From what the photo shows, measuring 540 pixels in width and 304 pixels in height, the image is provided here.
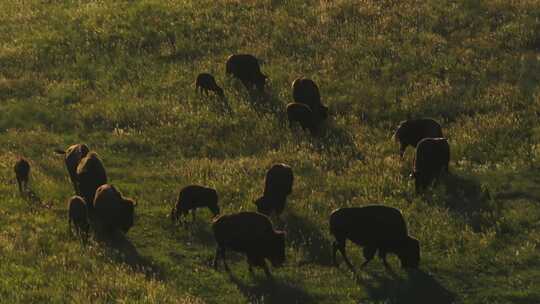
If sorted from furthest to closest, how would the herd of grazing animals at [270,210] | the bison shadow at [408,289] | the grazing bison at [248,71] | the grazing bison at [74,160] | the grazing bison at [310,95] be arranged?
1. the grazing bison at [248,71]
2. the grazing bison at [310,95]
3. the grazing bison at [74,160]
4. the herd of grazing animals at [270,210]
5. the bison shadow at [408,289]

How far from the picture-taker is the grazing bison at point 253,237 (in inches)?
701

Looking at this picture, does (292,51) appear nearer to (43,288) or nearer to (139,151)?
(139,151)

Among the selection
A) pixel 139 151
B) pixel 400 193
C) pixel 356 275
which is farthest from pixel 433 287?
pixel 139 151

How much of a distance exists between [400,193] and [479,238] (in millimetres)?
3110

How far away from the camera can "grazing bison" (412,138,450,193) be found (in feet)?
72.3

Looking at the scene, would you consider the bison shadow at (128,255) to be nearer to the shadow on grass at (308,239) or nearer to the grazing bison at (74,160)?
the grazing bison at (74,160)

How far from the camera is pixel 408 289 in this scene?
1758 cm

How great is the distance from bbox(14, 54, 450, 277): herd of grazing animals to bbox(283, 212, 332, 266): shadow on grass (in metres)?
0.39

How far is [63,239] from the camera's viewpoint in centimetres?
1953

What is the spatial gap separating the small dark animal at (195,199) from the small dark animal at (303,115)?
656cm

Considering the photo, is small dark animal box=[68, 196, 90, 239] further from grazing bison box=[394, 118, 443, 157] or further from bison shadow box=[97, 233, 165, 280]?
grazing bison box=[394, 118, 443, 157]

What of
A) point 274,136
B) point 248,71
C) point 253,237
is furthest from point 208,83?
point 253,237

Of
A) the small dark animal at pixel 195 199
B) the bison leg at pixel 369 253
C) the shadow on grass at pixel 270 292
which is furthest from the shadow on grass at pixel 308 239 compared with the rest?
the small dark animal at pixel 195 199

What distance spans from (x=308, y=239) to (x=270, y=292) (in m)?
2.68
